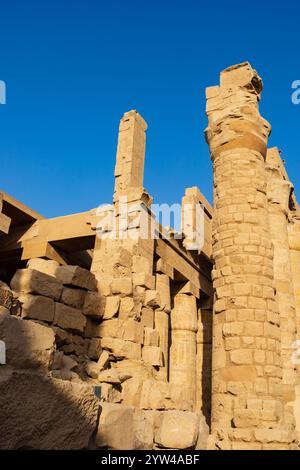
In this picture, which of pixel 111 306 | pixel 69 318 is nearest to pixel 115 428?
pixel 69 318

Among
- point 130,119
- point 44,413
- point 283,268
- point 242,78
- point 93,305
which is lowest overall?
point 44,413

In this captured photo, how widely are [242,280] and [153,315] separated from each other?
6.05 feet

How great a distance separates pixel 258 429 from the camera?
22.8 ft

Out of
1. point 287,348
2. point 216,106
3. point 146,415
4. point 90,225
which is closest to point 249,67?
point 216,106

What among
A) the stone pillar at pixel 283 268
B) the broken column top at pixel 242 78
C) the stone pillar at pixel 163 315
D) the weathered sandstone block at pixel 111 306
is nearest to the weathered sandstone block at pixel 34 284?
the weathered sandstone block at pixel 111 306

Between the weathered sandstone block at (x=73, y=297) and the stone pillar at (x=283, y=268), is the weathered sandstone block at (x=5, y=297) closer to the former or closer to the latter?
the weathered sandstone block at (x=73, y=297)

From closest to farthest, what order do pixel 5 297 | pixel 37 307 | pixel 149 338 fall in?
1. pixel 5 297
2. pixel 37 307
3. pixel 149 338

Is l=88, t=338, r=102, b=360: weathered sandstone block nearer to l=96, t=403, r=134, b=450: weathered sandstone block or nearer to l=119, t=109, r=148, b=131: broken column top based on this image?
l=96, t=403, r=134, b=450: weathered sandstone block

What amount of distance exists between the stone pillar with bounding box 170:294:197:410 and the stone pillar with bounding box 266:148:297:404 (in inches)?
135

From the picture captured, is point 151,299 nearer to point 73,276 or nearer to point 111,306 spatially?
point 111,306

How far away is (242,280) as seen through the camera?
8.29 metres

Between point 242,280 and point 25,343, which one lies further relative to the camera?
point 242,280
